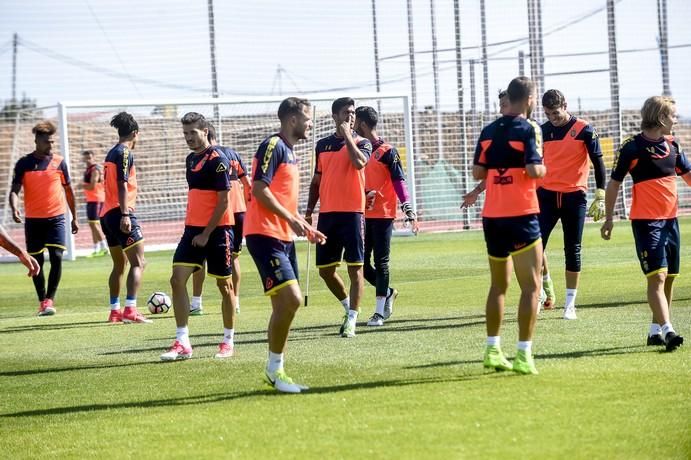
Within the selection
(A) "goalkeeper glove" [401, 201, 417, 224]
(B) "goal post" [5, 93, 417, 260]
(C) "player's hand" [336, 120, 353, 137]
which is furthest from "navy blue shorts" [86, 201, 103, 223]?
(C) "player's hand" [336, 120, 353, 137]

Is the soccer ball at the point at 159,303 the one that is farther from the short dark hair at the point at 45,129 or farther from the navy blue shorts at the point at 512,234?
the navy blue shorts at the point at 512,234

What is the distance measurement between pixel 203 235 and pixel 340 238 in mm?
2081

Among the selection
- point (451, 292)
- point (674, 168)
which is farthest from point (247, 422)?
point (451, 292)

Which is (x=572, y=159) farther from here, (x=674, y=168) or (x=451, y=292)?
(x=451, y=292)

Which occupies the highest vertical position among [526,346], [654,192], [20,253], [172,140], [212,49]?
[212,49]

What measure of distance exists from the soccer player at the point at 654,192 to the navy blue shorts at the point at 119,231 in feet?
20.2

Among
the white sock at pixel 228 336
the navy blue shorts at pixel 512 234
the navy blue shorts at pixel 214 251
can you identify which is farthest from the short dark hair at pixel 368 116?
the navy blue shorts at pixel 512 234

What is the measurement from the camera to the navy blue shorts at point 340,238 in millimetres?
11906

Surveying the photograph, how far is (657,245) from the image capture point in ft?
32.3

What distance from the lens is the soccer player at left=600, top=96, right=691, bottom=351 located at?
977 cm

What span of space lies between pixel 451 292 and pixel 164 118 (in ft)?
54.4

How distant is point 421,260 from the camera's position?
72.5ft

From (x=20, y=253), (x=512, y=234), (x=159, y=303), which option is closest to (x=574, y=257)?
(x=512, y=234)

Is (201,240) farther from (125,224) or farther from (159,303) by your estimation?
(159,303)
